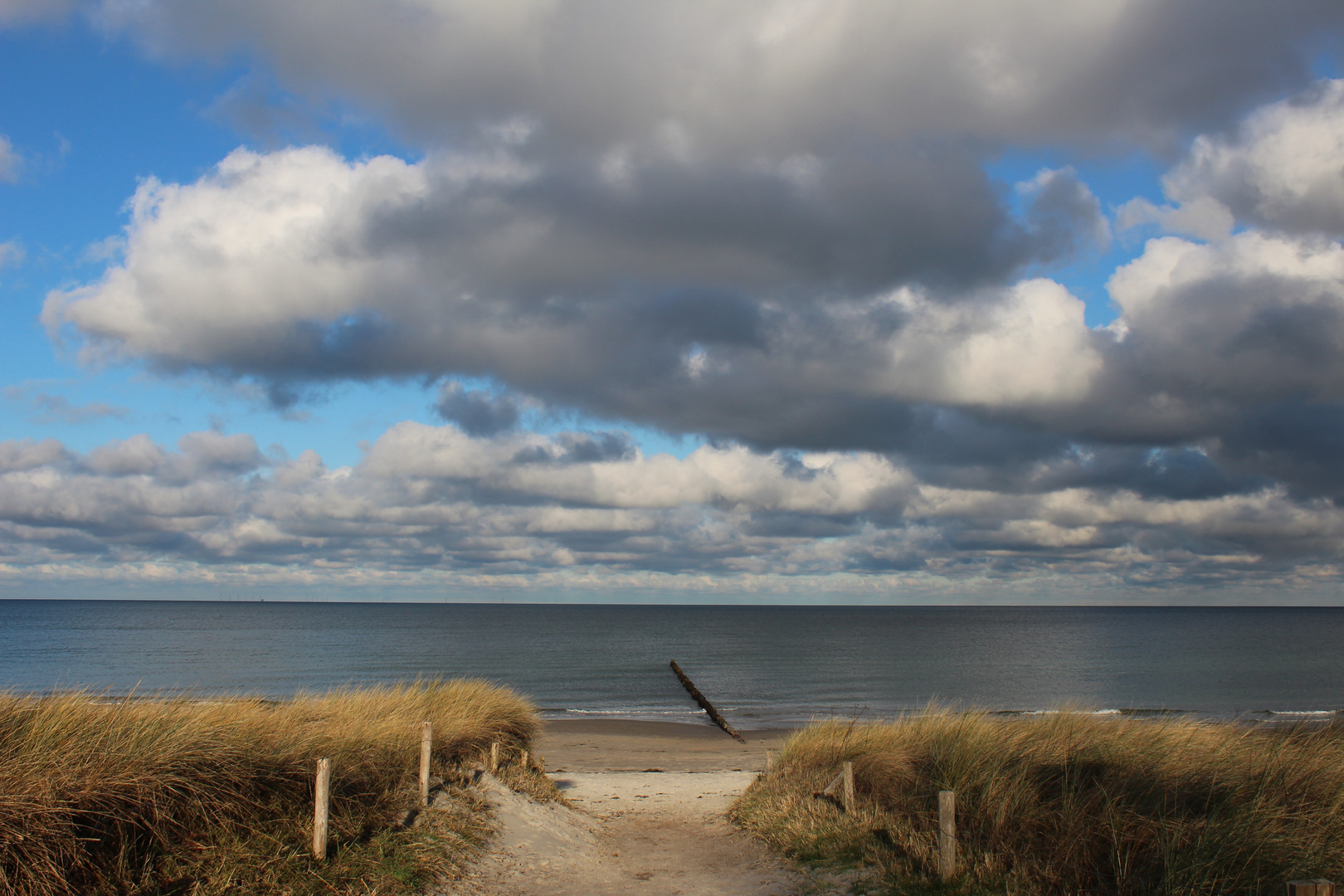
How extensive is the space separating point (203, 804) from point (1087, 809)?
996 cm

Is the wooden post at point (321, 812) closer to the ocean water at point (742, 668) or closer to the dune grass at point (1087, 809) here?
the dune grass at point (1087, 809)

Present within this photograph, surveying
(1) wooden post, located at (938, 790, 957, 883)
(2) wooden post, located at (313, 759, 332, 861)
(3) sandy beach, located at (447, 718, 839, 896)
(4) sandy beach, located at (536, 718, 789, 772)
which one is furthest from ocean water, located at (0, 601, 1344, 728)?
(2) wooden post, located at (313, 759, 332, 861)

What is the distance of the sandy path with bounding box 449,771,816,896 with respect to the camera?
1136 centimetres

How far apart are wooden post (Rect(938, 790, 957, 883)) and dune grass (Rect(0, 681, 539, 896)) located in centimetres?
617

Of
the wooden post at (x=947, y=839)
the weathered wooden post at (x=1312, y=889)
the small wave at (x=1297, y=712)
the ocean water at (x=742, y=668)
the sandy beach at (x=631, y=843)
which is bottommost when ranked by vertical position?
the ocean water at (x=742, y=668)

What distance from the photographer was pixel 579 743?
3209cm

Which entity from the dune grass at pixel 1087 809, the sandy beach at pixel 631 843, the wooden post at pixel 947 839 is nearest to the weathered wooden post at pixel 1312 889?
the dune grass at pixel 1087 809

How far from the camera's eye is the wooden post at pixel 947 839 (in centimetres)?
967

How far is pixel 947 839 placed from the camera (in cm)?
973

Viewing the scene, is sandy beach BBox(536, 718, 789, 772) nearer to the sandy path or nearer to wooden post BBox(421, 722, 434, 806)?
the sandy path

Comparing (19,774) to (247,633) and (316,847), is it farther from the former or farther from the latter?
(247,633)

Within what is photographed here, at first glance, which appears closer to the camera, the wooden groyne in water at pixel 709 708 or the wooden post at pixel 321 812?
the wooden post at pixel 321 812

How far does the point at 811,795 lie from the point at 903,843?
384 cm

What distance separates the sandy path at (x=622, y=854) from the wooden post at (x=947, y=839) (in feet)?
6.31
